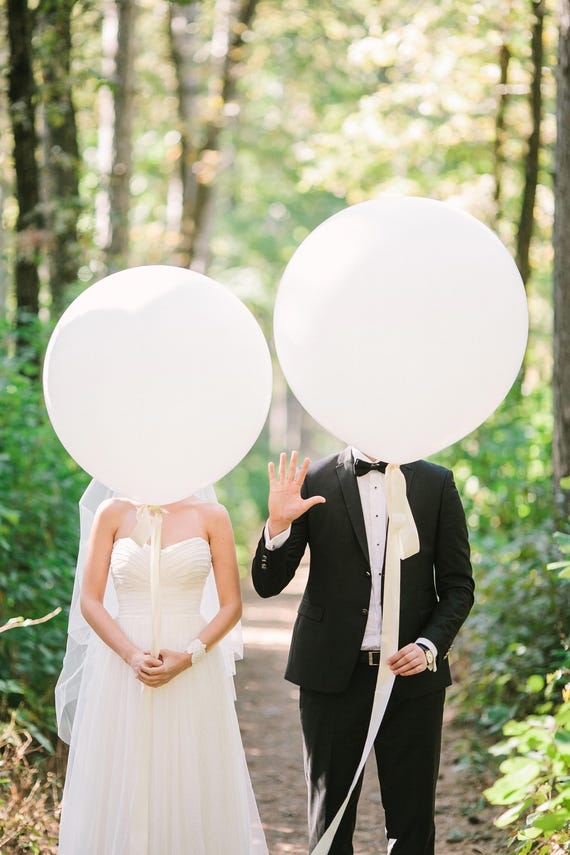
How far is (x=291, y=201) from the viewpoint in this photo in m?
23.2

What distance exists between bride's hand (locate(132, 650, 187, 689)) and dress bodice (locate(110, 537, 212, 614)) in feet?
0.57

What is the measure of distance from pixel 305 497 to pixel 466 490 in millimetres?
6299

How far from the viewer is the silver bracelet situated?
Answer: 3716mm

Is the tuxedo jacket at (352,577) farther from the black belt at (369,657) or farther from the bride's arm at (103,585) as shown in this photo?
the bride's arm at (103,585)

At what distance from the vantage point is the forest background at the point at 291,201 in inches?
221

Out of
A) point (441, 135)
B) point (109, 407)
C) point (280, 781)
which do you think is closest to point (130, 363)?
point (109, 407)

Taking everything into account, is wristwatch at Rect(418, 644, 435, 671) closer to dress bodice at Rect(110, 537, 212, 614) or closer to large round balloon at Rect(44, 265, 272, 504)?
dress bodice at Rect(110, 537, 212, 614)

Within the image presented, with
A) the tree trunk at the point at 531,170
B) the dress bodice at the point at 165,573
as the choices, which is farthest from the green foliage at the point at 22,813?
the tree trunk at the point at 531,170

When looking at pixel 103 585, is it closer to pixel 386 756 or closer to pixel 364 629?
pixel 364 629

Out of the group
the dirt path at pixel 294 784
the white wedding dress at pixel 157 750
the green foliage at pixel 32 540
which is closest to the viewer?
the white wedding dress at pixel 157 750

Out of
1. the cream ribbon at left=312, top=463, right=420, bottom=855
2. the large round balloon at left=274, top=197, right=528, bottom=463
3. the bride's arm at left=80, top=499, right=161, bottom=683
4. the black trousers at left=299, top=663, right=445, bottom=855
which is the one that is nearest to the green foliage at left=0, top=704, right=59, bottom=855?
the bride's arm at left=80, top=499, right=161, bottom=683

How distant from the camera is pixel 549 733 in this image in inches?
106

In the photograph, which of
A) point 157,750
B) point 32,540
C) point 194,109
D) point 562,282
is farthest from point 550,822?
point 194,109

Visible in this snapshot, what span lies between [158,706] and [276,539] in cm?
75
